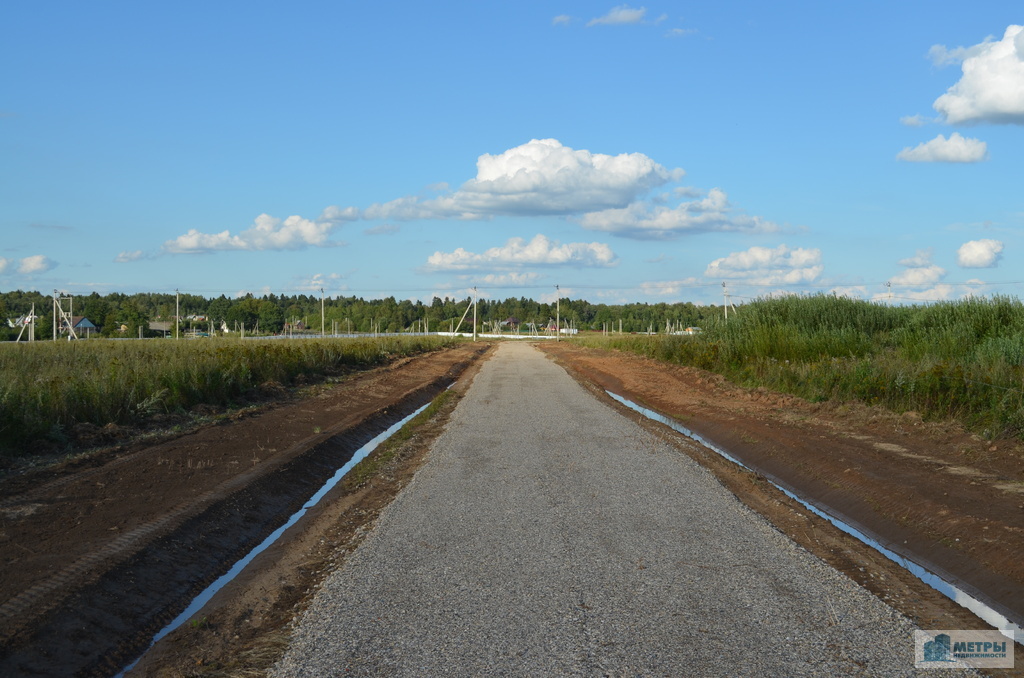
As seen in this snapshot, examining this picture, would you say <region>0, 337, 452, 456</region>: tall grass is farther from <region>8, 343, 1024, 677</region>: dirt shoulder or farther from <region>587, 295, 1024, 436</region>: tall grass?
<region>587, 295, 1024, 436</region>: tall grass

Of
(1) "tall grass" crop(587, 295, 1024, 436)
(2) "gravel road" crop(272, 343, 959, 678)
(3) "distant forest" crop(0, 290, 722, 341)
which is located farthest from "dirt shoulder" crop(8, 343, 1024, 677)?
(3) "distant forest" crop(0, 290, 722, 341)

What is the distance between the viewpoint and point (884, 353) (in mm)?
21500

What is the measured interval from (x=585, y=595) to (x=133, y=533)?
439cm

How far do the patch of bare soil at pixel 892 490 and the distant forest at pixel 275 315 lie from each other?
81487 mm

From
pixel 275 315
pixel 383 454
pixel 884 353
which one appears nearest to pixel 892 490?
pixel 383 454

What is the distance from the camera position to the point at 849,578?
628cm

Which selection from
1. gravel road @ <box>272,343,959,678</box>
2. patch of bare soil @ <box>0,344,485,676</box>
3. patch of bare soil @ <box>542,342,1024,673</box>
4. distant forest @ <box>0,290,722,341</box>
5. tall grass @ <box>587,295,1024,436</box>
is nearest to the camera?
gravel road @ <box>272,343,959,678</box>

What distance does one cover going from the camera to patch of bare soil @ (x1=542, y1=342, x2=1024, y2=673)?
6.59 metres

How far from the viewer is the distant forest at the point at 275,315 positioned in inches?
4427

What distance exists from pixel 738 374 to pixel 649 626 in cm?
2190

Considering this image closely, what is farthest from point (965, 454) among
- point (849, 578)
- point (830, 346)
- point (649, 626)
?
point (830, 346)

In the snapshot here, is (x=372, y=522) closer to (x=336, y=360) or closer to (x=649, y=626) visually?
(x=649, y=626)

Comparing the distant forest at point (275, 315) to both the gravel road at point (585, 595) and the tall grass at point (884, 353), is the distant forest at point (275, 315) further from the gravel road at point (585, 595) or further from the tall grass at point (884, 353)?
the gravel road at point (585, 595)

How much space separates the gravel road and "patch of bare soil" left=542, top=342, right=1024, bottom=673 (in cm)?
52
